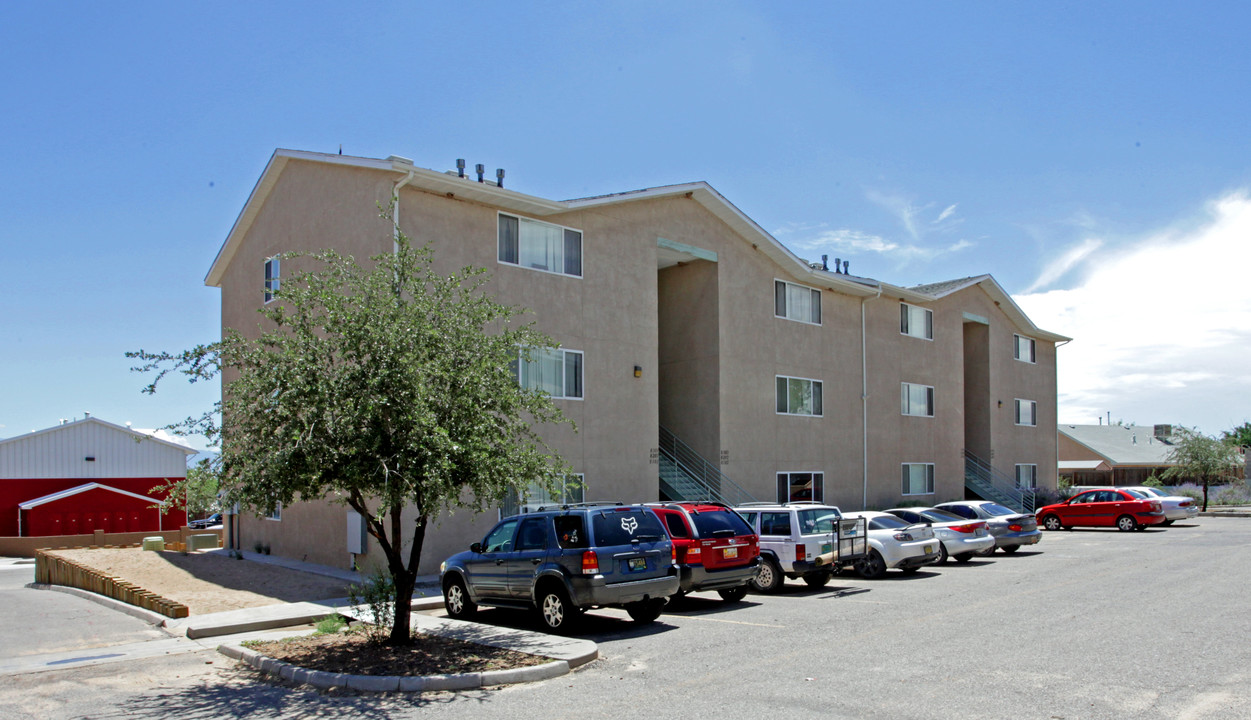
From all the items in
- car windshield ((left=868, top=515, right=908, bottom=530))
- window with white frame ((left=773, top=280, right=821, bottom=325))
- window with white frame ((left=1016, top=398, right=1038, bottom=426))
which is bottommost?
car windshield ((left=868, top=515, right=908, bottom=530))

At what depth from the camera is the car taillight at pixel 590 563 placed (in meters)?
11.2

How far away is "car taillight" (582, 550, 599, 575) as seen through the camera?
11164mm

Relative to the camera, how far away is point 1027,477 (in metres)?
39.7

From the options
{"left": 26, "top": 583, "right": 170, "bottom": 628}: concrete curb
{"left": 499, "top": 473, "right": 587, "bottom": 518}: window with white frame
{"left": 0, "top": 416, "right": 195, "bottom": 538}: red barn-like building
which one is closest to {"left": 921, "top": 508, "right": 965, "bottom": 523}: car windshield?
{"left": 499, "top": 473, "right": 587, "bottom": 518}: window with white frame

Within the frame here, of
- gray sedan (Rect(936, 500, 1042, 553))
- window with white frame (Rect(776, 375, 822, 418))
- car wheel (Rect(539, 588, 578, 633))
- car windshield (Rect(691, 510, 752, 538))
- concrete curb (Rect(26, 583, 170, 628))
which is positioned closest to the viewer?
car wheel (Rect(539, 588, 578, 633))

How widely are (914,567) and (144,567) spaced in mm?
16535

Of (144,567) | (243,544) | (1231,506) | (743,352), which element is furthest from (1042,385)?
(144,567)

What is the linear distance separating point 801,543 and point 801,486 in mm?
12244

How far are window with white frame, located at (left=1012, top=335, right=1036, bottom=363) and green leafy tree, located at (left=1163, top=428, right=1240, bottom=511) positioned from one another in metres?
12.9

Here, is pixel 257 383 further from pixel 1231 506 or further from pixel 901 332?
pixel 1231 506

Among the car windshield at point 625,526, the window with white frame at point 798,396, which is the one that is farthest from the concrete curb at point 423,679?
the window with white frame at point 798,396

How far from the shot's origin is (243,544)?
77.7 ft

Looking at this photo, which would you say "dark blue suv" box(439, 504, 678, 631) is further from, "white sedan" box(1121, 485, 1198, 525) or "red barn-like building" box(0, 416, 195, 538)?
"white sedan" box(1121, 485, 1198, 525)

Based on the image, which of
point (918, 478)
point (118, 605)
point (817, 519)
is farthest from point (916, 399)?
point (118, 605)
